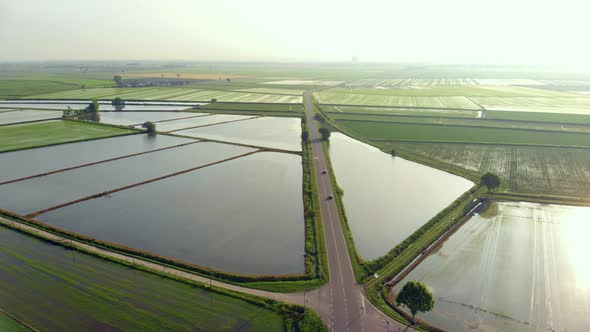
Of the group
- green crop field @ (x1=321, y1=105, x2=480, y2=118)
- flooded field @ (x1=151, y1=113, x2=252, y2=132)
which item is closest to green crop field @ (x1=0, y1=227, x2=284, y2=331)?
flooded field @ (x1=151, y1=113, x2=252, y2=132)

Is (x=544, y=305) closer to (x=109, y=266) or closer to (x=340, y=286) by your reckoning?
(x=340, y=286)

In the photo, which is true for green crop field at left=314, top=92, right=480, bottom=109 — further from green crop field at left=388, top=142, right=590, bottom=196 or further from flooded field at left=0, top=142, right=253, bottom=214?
flooded field at left=0, top=142, right=253, bottom=214

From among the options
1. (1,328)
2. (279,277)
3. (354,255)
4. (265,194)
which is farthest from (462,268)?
(1,328)

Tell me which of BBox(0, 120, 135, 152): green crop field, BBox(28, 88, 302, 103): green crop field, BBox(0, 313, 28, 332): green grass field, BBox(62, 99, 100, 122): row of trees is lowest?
BBox(0, 313, 28, 332): green grass field

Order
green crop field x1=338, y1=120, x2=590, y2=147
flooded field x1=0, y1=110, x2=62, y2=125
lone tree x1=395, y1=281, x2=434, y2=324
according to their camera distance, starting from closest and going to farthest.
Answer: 1. lone tree x1=395, y1=281, x2=434, y2=324
2. green crop field x1=338, y1=120, x2=590, y2=147
3. flooded field x1=0, y1=110, x2=62, y2=125

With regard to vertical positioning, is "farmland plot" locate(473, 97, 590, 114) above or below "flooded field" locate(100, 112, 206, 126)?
above

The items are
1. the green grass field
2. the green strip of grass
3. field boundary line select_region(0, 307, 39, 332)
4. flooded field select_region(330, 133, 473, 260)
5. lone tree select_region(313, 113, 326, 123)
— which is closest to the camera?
the green grass field

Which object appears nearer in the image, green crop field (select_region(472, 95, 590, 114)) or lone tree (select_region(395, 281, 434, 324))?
lone tree (select_region(395, 281, 434, 324))
